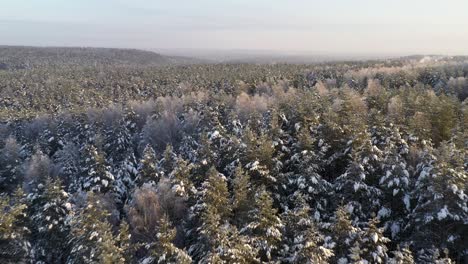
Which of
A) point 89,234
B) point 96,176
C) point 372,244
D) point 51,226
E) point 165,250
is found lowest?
point 51,226

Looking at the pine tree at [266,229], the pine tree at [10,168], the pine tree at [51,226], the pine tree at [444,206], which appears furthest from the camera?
the pine tree at [10,168]

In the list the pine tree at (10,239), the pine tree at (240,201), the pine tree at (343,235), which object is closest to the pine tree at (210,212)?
the pine tree at (240,201)

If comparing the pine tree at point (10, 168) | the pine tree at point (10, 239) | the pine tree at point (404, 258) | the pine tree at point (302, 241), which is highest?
the pine tree at point (404, 258)

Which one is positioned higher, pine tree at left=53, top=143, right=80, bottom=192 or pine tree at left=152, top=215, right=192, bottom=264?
pine tree at left=152, top=215, right=192, bottom=264

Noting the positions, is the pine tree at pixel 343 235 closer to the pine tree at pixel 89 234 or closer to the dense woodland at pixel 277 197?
the dense woodland at pixel 277 197

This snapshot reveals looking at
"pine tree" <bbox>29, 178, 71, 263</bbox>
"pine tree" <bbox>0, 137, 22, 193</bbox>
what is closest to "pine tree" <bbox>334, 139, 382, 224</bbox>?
"pine tree" <bbox>29, 178, 71, 263</bbox>

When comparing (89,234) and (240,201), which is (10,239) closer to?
(89,234)

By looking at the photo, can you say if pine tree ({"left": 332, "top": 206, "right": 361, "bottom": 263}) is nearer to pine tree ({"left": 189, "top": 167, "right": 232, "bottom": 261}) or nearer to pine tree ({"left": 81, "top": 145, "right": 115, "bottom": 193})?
pine tree ({"left": 189, "top": 167, "right": 232, "bottom": 261})

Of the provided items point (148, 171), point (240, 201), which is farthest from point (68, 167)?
point (240, 201)

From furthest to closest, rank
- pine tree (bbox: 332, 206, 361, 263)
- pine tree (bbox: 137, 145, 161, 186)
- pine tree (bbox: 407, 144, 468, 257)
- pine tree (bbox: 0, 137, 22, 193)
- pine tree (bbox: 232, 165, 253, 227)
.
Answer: pine tree (bbox: 0, 137, 22, 193), pine tree (bbox: 137, 145, 161, 186), pine tree (bbox: 232, 165, 253, 227), pine tree (bbox: 407, 144, 468, 257), pine tree (bbox: 332, 206, 361, 263)

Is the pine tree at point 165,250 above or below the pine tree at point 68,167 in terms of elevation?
above

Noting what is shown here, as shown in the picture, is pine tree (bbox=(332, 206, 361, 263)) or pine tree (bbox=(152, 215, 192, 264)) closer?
pine tree (bbox=(332, 206, 361, 263))
